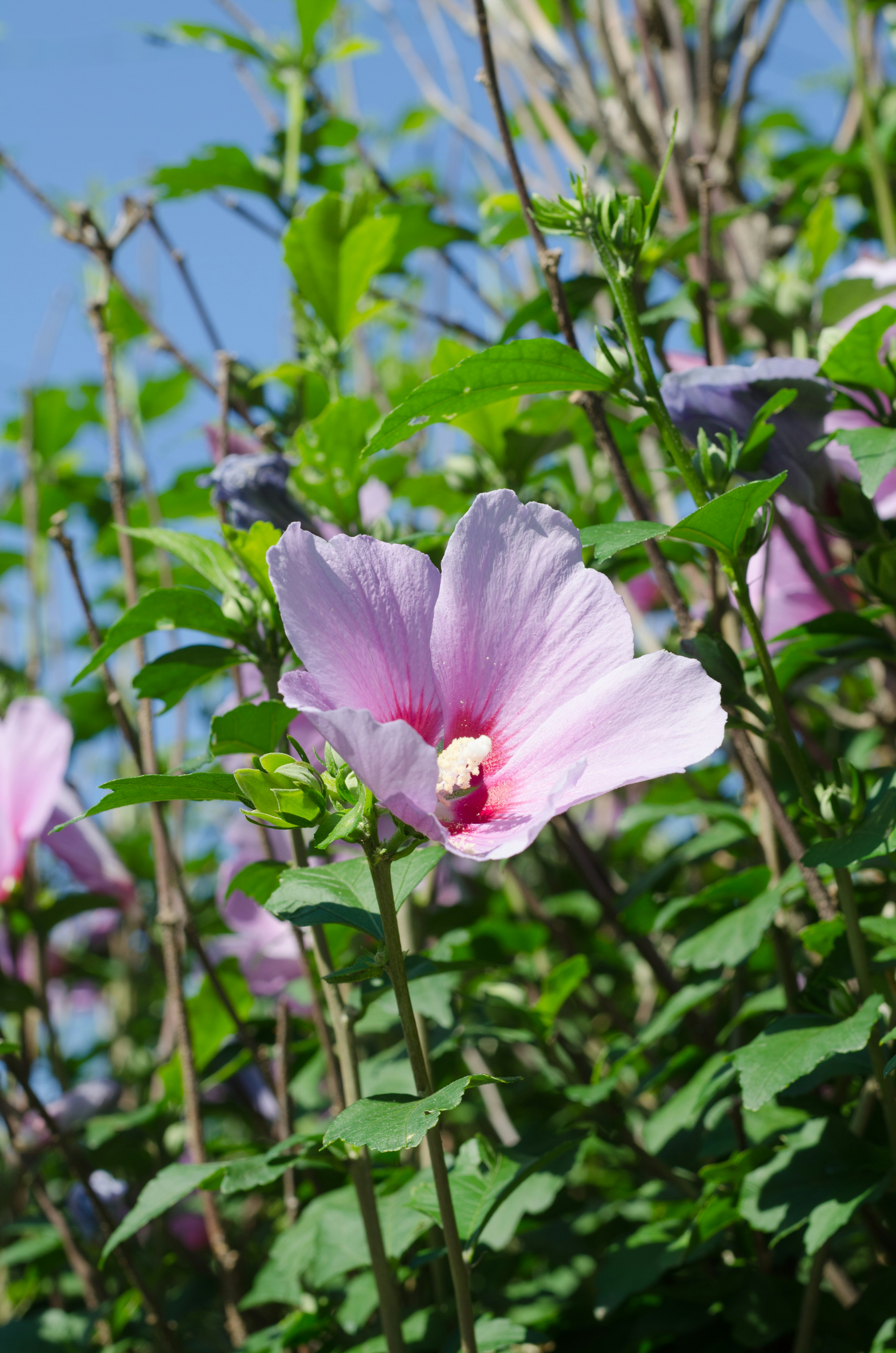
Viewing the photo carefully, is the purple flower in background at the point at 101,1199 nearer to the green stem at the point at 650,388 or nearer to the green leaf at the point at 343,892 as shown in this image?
the green leaf at the point at 343,892

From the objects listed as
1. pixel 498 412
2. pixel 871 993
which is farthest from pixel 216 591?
pixel 871 993

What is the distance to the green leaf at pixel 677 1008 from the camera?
896mm

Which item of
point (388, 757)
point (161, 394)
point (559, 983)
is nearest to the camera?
point (388, 757)

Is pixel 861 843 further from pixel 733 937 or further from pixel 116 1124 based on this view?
pixel 116 1124

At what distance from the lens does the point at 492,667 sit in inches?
24.5

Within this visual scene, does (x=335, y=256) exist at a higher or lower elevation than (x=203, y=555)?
higher

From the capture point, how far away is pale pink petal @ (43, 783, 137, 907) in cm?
127

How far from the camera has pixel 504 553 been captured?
1.99 ft

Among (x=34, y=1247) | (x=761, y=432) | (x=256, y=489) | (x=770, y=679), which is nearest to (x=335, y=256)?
(x=256, y=489)

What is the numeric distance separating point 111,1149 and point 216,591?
633mm

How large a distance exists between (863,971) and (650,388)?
0.39 m

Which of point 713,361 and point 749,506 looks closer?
point 749,506

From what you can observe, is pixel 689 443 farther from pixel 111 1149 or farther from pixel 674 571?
pixel 111 1149

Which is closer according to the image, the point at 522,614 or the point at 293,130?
the point at 522,614
